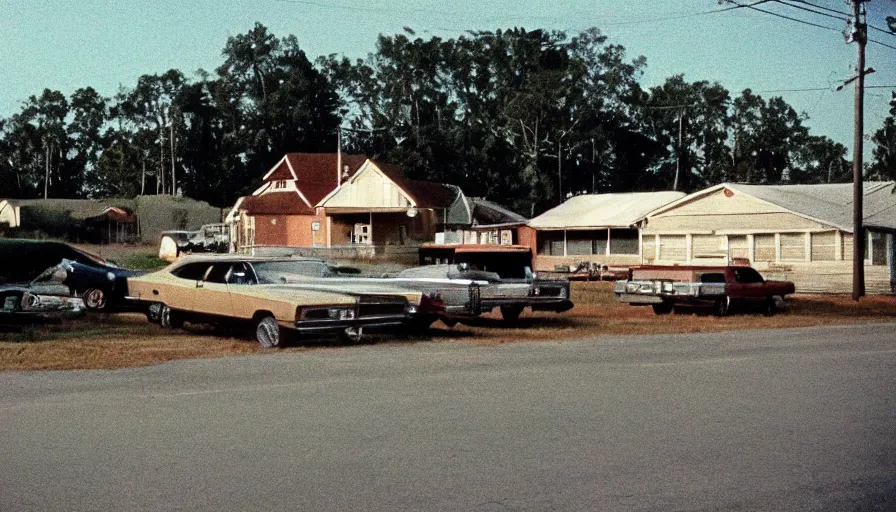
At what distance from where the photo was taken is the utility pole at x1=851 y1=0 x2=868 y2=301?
33.2 metres

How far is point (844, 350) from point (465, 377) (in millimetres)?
7354

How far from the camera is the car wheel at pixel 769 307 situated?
1045 inches

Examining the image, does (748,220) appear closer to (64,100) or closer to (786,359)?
(786,359)

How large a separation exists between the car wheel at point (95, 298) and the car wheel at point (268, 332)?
709cm

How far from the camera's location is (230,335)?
1783 centimetres

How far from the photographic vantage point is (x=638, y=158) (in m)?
82.0

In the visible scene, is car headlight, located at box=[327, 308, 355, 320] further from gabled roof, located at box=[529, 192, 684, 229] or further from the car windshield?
gabled roof, located at box=[529, 192, 684, 229]

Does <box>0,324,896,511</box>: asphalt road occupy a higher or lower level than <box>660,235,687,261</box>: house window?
lower

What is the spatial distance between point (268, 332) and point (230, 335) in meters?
2.26

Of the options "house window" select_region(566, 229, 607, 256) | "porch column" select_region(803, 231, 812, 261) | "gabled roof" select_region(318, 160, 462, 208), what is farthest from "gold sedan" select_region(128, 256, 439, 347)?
"gabled roof" select_region(318, 160, 462, 208)

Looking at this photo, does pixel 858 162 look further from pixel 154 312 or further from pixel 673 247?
pixel 154 312

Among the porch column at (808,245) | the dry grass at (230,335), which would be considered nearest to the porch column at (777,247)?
the porch column at (808,245)

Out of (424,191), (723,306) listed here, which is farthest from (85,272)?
(424,191)

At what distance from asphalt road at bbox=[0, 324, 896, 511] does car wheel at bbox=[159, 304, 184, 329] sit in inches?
173
